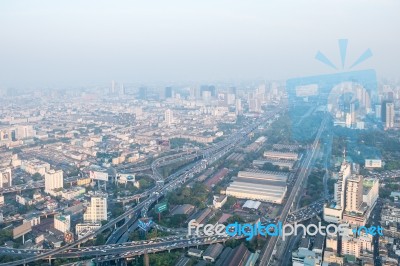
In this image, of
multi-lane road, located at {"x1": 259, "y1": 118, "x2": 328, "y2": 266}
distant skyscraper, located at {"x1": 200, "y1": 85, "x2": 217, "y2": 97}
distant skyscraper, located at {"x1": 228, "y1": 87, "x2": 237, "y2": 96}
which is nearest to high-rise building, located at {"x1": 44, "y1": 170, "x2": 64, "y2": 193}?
multi-lane road, located at {"x1": 259, "y1": 118, "x2": 328, "y2": 266}

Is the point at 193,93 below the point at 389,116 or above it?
above

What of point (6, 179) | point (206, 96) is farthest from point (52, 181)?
point (206, 96)

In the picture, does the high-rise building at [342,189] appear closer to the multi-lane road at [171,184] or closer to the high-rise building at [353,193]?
the high-rise building at [353,193]

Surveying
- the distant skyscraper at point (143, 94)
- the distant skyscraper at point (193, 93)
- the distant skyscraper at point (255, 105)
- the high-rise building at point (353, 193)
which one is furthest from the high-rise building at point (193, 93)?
the high-rise building at point (353, 193)

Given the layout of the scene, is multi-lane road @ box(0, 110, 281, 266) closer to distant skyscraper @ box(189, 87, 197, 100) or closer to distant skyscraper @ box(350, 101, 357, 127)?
distant skyscraper @ box(350, 101, 357, 127)

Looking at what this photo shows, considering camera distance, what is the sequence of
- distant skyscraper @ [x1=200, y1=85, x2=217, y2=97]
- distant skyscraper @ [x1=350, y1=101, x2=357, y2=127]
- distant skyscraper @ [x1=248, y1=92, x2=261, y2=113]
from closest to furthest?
distant skyscraper @ [x1=350, y1=101, x2=357, y2=127] < distant skyscraper @ [x1=248, y1=92, x2=261, y2=113] < distant skyscraper @ [x1=200, y1=85, x2=217, y2=97]

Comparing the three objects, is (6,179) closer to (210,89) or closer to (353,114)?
(353,114)
